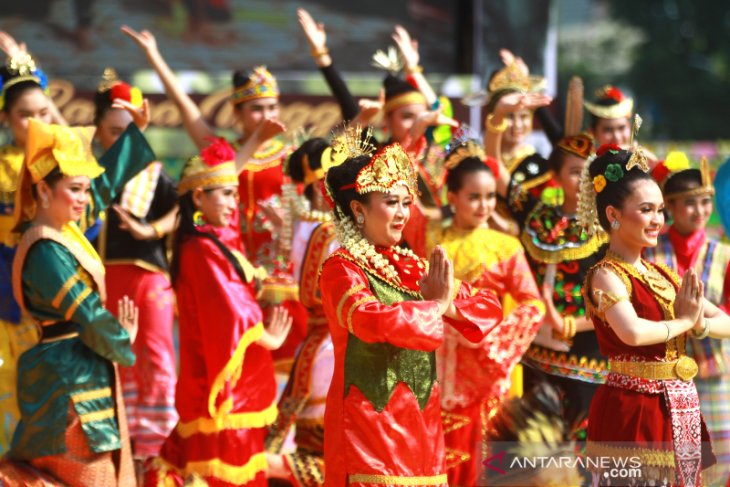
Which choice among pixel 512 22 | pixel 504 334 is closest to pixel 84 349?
pixel 504 334

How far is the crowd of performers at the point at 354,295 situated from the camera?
559 cm

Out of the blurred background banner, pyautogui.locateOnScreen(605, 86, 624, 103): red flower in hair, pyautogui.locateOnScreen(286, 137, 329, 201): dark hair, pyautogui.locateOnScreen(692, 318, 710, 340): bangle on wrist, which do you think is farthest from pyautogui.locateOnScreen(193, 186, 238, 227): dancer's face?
the blurred background banner

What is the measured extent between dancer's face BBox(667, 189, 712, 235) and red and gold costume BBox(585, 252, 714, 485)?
5.67 ft

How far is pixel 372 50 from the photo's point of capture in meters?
18.2

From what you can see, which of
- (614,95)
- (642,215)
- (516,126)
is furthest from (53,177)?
(614,95)

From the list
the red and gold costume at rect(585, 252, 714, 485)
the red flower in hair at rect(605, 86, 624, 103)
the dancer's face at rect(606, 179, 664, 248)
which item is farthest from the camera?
the red flower in hair at rect(605, 86, 624, 103)

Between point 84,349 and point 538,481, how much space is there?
89.7 inches

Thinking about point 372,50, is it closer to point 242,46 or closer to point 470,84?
point 242,46

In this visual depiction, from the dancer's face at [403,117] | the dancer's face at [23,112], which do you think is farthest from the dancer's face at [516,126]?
the dancer's face at [23,112]

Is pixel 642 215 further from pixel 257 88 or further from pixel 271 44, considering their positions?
pixel 271 44

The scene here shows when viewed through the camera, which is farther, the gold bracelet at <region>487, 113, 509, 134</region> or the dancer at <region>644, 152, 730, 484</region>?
the gold bracelet at <region>487, 113, 509, 134</region>

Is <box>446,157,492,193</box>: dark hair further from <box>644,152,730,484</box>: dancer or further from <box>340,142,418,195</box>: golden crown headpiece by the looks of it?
<box>340,142,418,195</box>: golden crown headpiece

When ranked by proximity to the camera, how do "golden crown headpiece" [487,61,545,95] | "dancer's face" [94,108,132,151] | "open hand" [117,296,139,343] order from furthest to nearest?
"golden crown headpiece" [487,61,545,95], "dancer's face" [94,108,132,151], "open hand" [117,296,139,343]

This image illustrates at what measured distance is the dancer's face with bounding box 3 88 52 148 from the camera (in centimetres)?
758
